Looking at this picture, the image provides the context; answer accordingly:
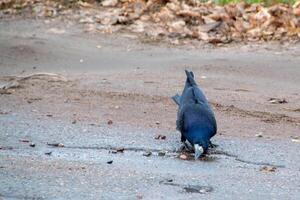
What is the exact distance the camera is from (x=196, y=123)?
631 cm

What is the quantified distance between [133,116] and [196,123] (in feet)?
4.76

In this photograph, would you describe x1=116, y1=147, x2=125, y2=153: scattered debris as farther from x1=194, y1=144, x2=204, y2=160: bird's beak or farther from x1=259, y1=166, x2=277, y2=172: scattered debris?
x1=259, y1=166, x2=277, y2=172: scattered debris

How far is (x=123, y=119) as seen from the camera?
7543 millimetres

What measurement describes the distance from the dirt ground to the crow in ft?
0.55

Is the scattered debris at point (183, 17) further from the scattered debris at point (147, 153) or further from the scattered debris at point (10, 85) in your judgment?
the scattered debris at point (147, 153)

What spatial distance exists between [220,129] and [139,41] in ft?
15.3

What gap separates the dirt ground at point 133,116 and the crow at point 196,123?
17 cm

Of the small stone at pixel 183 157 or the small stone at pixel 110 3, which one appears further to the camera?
the small stone at pixel 110 3

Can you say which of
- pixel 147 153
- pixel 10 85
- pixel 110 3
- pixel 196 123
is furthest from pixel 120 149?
pixel 110 3

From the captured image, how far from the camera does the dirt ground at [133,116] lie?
5.66 m

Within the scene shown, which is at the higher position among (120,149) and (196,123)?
(196,123)

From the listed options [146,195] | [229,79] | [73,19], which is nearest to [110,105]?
[229,79]

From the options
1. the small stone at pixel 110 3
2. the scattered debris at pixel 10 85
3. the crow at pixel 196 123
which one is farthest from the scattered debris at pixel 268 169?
the small stone at pixel 110 3

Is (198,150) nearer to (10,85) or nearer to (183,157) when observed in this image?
(183,157)
